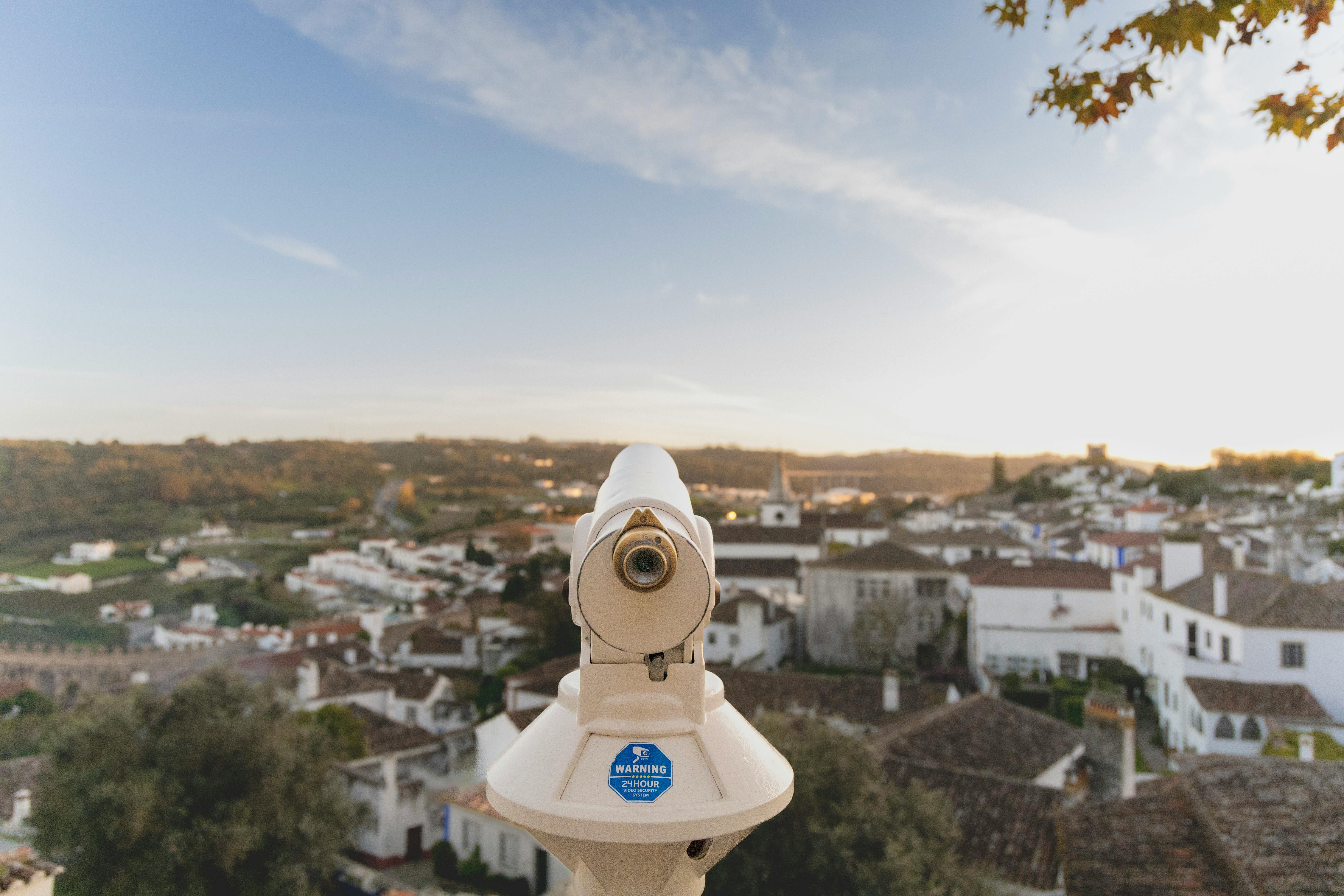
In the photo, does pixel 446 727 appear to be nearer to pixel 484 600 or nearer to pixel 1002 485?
pixel 484 600

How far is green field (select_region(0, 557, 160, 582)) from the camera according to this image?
206 feet

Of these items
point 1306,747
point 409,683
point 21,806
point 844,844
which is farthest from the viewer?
point 409,683

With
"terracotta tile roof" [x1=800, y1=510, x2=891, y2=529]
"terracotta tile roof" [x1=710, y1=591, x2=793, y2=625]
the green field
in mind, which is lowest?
the green field

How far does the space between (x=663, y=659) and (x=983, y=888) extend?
11.4 meters

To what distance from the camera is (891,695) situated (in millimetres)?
23141

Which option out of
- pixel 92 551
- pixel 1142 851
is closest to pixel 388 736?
pixel 1142 851

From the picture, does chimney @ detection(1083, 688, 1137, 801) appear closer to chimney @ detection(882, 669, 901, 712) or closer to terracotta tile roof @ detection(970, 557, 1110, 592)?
chimney @ detection(882, 669, 901, 712)

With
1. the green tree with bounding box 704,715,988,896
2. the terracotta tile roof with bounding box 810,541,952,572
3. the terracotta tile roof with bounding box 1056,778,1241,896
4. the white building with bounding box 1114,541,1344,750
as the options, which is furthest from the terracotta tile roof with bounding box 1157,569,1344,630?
the green tree with bounding box 704,715,988,896

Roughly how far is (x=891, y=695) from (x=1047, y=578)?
481 inches

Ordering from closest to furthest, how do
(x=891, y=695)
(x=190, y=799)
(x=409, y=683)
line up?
(x=190, y=799)
(x=891, y=695)
(x=409, y=683)

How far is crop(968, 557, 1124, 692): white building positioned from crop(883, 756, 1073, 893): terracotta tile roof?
16.5 meters

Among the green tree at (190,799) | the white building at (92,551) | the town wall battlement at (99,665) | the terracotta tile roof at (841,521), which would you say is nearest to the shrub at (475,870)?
the green tree at (190,799)

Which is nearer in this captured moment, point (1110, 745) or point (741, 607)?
point (1110, 745)

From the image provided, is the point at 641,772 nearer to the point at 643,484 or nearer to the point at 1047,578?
the point at 643,484
